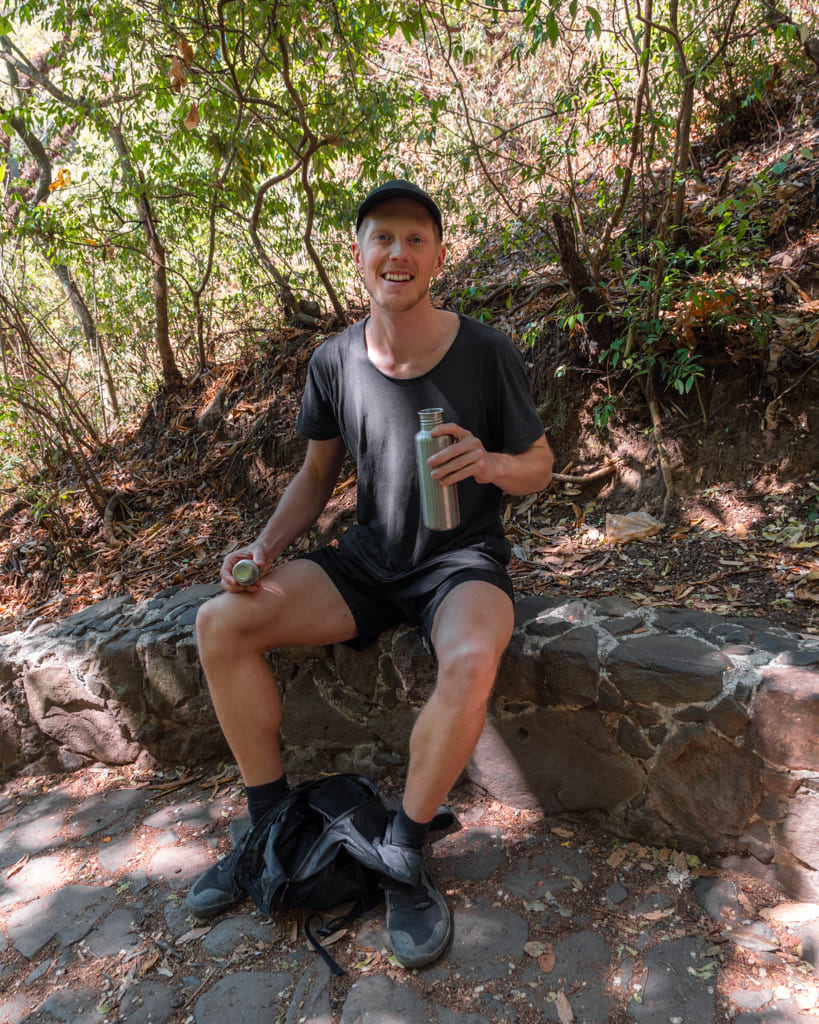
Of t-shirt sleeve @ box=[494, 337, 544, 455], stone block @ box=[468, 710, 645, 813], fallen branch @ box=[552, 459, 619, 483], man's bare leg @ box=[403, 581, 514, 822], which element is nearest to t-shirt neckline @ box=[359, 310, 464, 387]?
t-shirt sleeve @ box=[494, 337, 544, 455]

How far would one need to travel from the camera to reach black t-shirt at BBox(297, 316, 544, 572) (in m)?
2.31

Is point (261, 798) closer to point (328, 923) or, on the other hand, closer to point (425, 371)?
point (328, 923)

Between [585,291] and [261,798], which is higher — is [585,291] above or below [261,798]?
above

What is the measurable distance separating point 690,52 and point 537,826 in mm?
4103

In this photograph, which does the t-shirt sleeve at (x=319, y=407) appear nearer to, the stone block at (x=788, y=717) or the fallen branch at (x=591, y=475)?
the fallen branch at (x=591, y=475)

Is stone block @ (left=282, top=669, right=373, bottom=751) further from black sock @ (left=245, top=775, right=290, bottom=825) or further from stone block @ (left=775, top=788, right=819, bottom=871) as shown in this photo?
stone block @ (left=775, top=788, right=819, bottom=871)

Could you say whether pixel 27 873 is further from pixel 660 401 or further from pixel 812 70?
pixel 812 70

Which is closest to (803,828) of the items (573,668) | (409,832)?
(573,668)

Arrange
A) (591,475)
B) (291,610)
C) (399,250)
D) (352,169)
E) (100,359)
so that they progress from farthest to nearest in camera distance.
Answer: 1. (352,169)
2. (100,359)
3. (591,475)
4. (291,610)
5. (399,250)

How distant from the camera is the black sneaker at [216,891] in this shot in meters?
2.19

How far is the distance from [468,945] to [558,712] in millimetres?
746

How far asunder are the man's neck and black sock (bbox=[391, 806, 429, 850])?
139cm

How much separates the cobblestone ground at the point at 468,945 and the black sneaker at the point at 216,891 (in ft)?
0.13

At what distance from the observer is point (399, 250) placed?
2.22 m
